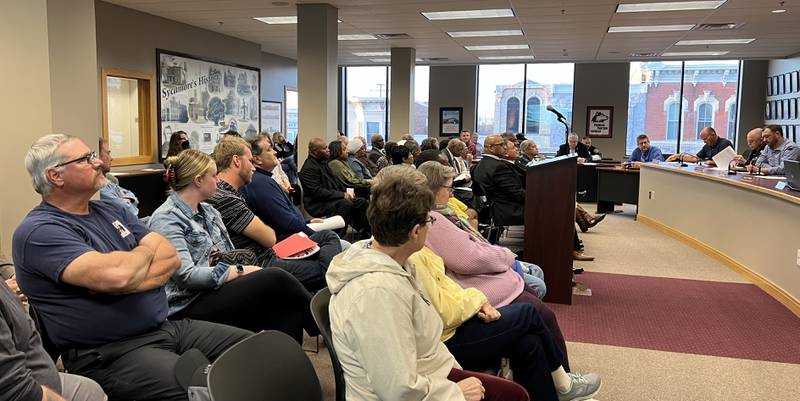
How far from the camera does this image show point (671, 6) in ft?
24.8

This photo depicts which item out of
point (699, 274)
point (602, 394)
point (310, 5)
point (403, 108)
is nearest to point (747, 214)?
point (699, 274)

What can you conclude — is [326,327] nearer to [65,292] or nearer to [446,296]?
[446,296]

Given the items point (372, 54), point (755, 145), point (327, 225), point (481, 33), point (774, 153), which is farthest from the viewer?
point (372, 54)

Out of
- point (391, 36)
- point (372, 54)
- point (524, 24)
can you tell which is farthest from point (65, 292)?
point (372, 54)

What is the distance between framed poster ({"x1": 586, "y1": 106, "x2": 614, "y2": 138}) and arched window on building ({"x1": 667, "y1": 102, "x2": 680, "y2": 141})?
1490 millimetres

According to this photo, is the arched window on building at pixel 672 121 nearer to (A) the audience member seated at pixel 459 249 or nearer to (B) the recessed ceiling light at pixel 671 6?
(B) the recessed ceiling light at pixel 671 6

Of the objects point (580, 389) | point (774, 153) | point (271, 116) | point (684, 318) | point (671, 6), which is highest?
point (671, 6)

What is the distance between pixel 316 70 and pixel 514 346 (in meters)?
6.19

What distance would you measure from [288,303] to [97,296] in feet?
2.88

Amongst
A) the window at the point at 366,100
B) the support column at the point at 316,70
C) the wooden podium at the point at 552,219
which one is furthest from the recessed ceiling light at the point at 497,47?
the wooden podium at the point at 552,219

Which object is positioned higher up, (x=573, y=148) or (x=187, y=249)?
(x=573, y=148)

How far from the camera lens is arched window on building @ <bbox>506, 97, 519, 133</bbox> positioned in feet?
50.6

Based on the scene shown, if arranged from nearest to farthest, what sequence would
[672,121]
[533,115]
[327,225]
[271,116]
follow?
[327,225] < [271,116] < [672,121] < [533,115]

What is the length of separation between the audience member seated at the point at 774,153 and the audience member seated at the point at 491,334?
5608 millimetres
